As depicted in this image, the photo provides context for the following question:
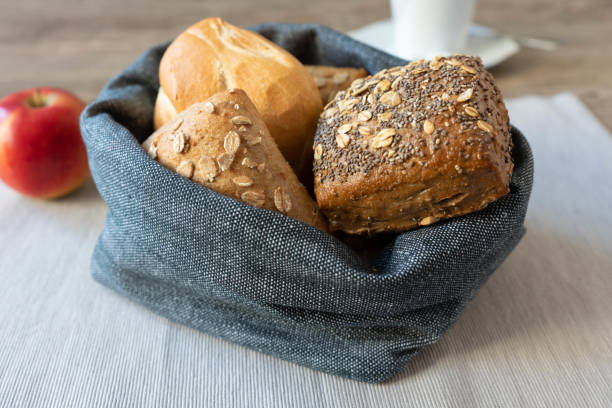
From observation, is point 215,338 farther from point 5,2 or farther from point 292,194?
point 5,2

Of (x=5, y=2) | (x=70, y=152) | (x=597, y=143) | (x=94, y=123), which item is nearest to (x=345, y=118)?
(x=94, y=123)

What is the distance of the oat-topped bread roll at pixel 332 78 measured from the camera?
916 millimetres

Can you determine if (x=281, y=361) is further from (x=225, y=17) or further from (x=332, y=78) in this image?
(x=225, y=17)

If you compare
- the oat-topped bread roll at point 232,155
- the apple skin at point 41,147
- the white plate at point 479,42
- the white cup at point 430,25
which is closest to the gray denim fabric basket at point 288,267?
the oat-topped bread roll at point 232,155

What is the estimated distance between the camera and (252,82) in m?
0.80

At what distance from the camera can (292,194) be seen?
733mm

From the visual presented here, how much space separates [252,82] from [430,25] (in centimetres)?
78

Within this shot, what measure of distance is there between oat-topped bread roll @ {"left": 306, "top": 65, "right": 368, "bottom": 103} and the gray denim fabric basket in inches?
10.9

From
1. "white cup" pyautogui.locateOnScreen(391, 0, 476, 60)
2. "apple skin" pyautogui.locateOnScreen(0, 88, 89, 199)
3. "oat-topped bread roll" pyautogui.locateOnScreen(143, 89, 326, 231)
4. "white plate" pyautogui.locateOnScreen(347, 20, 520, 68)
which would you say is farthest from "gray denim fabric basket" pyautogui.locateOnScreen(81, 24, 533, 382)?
"white plate" pyautogui.locateOnScreen(347, 20, 520, 68)

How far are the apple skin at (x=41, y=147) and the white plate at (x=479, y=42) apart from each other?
0.86 meters

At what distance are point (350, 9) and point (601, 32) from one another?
0.82 m

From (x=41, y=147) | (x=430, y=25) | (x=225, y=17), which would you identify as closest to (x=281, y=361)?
(x=41, y=147)

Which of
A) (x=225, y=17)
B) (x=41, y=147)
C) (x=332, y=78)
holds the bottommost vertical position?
(x=225, y=17)

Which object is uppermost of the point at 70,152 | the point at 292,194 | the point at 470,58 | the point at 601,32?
the point at 470,58
